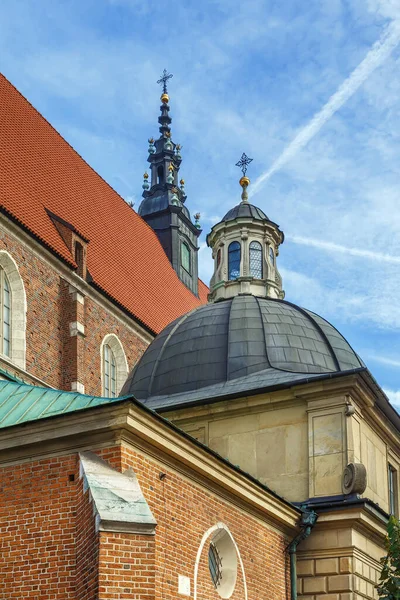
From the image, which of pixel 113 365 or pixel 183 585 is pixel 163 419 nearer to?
pixel 183 585

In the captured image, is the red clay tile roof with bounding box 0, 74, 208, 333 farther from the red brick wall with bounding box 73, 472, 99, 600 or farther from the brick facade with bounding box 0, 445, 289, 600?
the red brick wall with bounding box 73, 472, 99, 600

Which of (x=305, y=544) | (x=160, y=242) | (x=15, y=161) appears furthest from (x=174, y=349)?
(x=160, y=242)

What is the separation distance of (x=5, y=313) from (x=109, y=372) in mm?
4256

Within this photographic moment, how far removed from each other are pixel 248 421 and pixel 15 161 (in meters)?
10.4

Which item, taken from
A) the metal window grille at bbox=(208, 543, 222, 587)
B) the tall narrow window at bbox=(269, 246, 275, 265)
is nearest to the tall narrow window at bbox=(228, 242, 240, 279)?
the tall narrow window at bbox=(269, 246, 275, 265)

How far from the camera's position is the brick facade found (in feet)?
29.1

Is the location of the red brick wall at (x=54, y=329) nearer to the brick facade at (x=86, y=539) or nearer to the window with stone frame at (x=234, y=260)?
the window with stone frame at (x=234, y=260)

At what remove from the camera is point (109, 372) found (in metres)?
23.7

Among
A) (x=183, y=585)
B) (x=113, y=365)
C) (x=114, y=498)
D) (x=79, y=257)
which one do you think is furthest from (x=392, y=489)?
(x=79, y=257)

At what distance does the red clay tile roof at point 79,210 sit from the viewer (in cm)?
2222

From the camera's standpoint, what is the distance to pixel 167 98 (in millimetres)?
40906

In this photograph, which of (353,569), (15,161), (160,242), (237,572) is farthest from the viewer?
(160,242)

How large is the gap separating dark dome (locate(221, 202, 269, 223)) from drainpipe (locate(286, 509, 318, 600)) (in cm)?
853

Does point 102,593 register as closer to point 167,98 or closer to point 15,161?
point 15,161
